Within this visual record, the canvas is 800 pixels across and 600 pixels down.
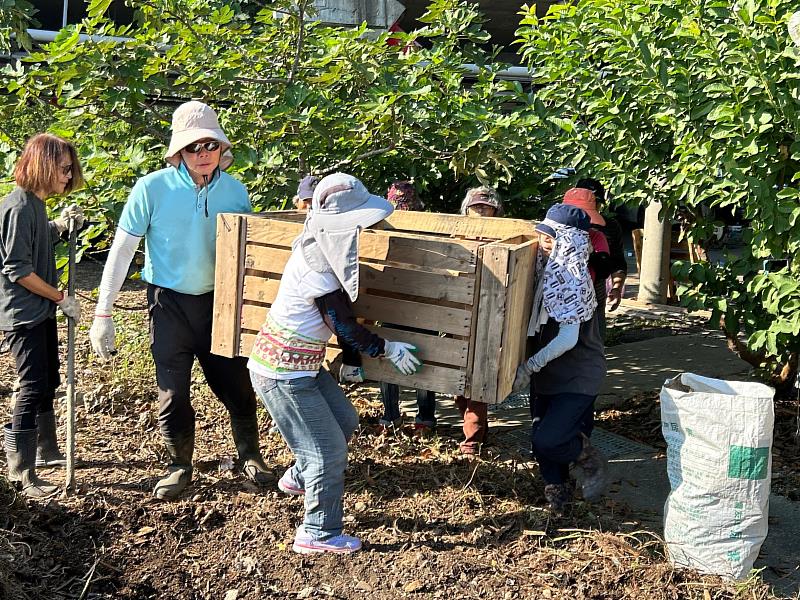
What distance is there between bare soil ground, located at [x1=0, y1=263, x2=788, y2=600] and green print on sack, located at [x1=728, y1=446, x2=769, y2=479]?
0.45 meters

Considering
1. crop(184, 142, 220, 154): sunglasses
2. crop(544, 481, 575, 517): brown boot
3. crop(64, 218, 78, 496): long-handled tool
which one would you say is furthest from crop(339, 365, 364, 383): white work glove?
crop(64, 218, 78, 496): long-handled tool

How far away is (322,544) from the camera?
12.1ft

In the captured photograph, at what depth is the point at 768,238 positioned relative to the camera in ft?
14.9

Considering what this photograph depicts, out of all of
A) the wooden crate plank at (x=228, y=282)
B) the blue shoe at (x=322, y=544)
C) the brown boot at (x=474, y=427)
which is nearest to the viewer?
the blue shoe at (x=322, y=544)

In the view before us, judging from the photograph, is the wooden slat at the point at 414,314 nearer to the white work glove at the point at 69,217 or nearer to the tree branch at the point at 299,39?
the white work glove at the point at 69,217

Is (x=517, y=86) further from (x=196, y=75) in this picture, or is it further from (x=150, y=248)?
(x=150, y=248)

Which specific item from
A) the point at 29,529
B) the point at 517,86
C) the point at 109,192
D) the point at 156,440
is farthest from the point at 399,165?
the point at 29,529

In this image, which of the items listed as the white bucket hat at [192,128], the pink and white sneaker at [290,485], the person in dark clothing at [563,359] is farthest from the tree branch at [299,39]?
the pink and white sneaker at [290,485]

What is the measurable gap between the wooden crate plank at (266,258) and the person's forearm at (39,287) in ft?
3.48

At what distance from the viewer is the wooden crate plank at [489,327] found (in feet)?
11.4

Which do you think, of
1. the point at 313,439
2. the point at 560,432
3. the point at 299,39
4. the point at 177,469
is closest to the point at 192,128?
the point at 299,39

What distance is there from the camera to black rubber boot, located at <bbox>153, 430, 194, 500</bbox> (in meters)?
4.22

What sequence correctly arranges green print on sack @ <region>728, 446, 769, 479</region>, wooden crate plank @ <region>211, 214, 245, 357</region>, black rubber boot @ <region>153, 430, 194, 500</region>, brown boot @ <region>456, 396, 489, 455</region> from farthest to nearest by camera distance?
brown boot @ <region>456, 396, 489, 455</region>
black rubber boot @ <region>153, 430, 194, 500</region>
wooden crate plank @ <region>211, 214, 245, 357</region>
green print on sack @ <region>728, 446, 769, 479</region>

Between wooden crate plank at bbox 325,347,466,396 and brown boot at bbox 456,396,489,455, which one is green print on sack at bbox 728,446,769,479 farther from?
brown boot at bbox 456,396,489,455
